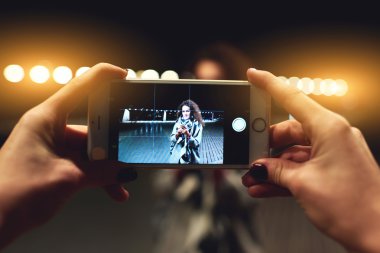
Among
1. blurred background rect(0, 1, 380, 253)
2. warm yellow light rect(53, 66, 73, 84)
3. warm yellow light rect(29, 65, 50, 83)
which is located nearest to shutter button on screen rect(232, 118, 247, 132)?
blurred background rect(0, 1, 380, 253)

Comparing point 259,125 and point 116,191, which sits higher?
point 259,125

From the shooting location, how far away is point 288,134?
852 mm

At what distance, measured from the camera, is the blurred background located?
8.26ft

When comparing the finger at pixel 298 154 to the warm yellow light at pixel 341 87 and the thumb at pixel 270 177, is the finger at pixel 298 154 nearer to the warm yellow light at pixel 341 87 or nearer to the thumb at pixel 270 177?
the thumb at pixel 270 177

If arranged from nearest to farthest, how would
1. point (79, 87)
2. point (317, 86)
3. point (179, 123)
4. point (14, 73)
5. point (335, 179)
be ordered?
point (335, 179) → point (79, 87) → point (179, 123) → point (14, 73) → point (317, 86)

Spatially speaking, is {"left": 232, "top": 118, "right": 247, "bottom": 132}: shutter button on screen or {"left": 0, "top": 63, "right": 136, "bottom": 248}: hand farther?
{"left": 232, "top": 118, "right": 247, "bottom": 132}: shutter button on screen

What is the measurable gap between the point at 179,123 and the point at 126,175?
19cm

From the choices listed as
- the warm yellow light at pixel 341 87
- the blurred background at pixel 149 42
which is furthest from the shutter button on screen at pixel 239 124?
the warm yellow light at pixel 341 87

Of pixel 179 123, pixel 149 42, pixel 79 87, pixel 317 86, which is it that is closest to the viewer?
pixel 79 87

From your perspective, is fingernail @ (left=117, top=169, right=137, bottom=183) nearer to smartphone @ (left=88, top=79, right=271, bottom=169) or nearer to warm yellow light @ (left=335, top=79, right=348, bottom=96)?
smartphone @ (left=88, top=79, right=271, bottom=169)

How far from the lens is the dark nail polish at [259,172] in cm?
75

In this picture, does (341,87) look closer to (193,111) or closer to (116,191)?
(193,111)

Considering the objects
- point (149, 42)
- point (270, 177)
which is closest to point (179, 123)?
point (270, 177)

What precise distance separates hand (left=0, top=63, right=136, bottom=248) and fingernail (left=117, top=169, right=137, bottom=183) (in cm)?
3
